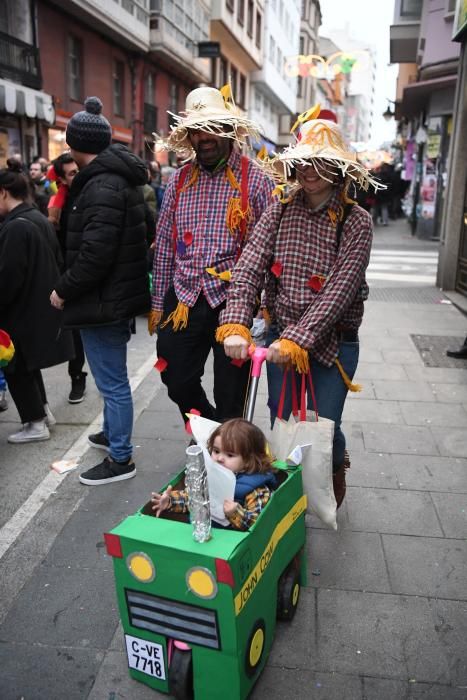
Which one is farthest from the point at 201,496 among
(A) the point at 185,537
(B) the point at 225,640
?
(B) the point at 225,640

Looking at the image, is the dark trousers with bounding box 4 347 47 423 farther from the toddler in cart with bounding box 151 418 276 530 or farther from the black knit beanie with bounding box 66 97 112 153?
the toddler in cart with bounding box 151 418 276 530

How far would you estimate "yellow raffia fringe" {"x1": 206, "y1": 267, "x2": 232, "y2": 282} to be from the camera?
10.1 ft

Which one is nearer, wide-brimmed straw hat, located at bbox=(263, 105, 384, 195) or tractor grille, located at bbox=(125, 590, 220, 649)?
tractor grille, located at bbox=(125, 590, 220, 649)

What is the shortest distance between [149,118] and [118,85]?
1.87 meters

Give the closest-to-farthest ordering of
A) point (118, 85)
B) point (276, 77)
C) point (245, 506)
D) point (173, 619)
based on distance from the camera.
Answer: point (173, 619) → point (245, 506) → point (118, 85) → point (276, 77)

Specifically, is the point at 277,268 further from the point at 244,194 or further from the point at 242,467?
the point at 242,467

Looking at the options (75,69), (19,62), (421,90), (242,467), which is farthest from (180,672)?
(75,69)

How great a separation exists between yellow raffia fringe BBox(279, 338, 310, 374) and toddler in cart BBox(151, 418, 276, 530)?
0.33 meters

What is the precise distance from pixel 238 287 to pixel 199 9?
82.2 ft

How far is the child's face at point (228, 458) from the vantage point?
230 centimetres

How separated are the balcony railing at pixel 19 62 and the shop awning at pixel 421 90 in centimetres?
997

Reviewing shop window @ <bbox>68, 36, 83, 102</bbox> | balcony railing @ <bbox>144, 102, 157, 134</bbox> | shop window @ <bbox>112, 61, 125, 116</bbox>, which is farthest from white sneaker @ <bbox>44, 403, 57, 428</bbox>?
balcony railing @ <bbox>144, 102, 157, 134</bbox>

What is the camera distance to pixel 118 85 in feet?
65.8

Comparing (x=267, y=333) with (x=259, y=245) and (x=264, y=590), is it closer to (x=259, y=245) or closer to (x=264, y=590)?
(x=259, y=245)
